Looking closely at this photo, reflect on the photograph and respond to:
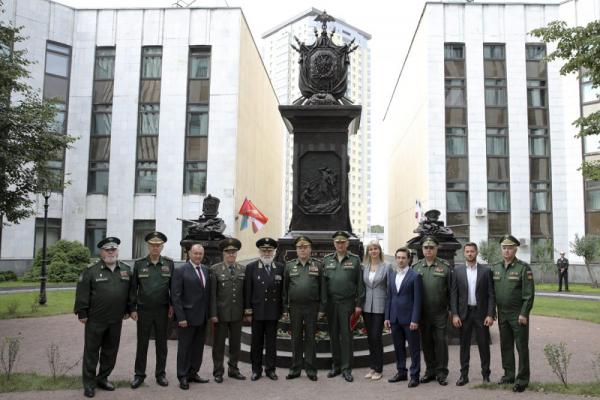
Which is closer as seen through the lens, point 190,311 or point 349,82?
point 190,311

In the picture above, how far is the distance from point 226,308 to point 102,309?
1.65 meters

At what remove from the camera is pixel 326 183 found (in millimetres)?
10281

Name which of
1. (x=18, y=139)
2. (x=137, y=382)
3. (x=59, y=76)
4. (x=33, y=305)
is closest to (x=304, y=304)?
(x=137, y=382)

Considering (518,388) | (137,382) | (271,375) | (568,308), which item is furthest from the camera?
(568,308)

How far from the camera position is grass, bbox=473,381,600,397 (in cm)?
619

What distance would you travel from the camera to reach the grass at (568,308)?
14239 mm

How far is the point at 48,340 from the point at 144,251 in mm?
19382

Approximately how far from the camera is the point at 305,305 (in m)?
6.96

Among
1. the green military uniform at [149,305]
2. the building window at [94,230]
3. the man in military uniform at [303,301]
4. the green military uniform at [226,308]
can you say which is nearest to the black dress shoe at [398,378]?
the man in military uniform at [303,301]

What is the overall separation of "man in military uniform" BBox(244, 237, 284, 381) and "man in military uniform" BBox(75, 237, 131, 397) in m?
1.71

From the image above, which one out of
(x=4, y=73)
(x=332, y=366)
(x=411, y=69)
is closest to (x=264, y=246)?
(x=332, y=366)

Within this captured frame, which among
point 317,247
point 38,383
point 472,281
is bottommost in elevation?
point 38,383

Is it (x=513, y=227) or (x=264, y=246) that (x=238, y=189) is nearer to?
(x=513, y=227)

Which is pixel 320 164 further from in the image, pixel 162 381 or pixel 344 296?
pixel 162 381
